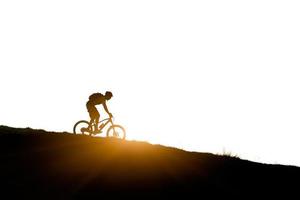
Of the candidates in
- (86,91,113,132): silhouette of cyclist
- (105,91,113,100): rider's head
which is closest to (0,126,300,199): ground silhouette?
(86,91,113,132): silhouette of cyclist

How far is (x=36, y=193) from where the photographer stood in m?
17.6

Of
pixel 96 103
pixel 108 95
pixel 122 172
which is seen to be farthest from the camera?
pixel 96 103

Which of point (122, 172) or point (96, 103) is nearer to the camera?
point (122, 172)

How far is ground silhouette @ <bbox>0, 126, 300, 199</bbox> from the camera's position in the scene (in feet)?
60.8

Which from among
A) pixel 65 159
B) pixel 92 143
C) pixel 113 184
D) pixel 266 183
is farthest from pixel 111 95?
pixel 266 183

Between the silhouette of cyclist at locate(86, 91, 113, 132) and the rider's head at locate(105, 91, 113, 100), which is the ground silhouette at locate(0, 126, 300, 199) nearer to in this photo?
the silhouette of cyclist at locate(86, 91, 113, 132)

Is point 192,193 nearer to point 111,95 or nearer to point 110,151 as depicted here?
point 110,151

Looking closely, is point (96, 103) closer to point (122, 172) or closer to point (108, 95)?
point (108, 95)

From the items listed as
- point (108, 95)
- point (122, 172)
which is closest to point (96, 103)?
point (108, 95)

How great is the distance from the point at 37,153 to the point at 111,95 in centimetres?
408

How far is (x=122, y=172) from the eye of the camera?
20281 mm

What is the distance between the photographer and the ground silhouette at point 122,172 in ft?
60.8

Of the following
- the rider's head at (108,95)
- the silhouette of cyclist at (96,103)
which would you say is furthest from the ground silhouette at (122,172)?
the rider's head at (108,95)

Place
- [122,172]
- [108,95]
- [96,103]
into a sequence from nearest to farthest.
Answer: [122,172] → [108,95] → [96,103]
